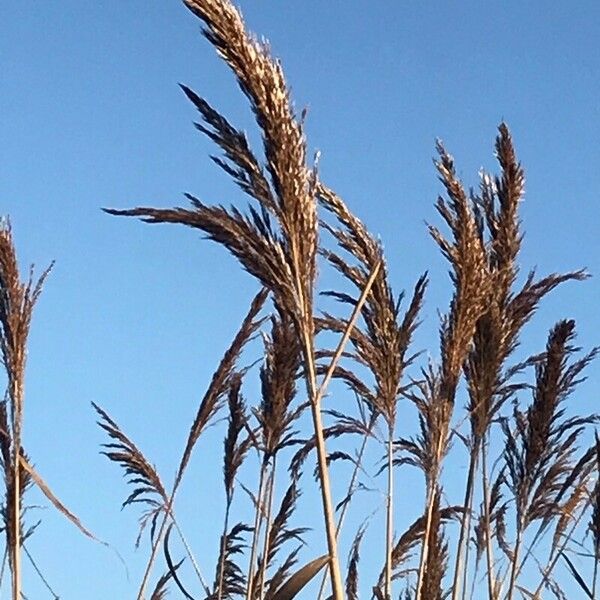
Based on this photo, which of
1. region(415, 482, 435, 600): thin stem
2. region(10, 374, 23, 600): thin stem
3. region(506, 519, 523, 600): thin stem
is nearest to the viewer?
region(415, 482, 435, 600): thin stem

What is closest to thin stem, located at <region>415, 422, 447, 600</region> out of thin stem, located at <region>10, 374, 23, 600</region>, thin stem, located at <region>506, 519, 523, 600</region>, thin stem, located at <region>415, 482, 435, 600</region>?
thin stem, located at <region>415, 482, 435, 600</region>

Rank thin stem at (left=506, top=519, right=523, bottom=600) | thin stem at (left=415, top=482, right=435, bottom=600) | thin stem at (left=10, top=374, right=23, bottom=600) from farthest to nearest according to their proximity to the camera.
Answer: thin stem at (left=506, top=519, right=523, bottom=600) < thin stem at (left=10, top=374, right=23, bottom=600) < thin stem at (left=415, top=482, right=435, bottom=600)

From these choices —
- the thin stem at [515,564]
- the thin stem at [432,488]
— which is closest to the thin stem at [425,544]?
the thin stem at [432,488]

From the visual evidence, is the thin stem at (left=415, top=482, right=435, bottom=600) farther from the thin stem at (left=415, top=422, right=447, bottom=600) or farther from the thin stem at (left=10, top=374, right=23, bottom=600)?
the thin stem at (left=10, top=374, right=23, bottom=600)

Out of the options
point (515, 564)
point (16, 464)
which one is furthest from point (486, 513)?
point (16, 464)

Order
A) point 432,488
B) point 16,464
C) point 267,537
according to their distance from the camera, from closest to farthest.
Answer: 1. point 16,464
2. point 432,488
3. point 267,537

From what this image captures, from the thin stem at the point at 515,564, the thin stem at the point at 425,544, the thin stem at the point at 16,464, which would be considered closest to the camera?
the thin stem at the point at 425,544

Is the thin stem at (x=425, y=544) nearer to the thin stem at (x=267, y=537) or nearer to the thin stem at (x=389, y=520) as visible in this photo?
the thin stem at (x=389, y=520)

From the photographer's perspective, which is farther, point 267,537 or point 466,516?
point 267,537

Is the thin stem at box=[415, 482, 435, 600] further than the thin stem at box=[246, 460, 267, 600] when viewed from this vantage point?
No

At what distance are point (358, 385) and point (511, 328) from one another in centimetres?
73

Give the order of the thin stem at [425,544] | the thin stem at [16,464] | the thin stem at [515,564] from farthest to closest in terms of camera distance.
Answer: the thin stem at [515,564]
the thin stem at [16,464]
the thin stem at [425,544]

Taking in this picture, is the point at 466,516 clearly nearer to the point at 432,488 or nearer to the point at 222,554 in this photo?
the point at 432,488

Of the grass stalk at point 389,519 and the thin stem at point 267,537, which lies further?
the thin stem at point 267,537
